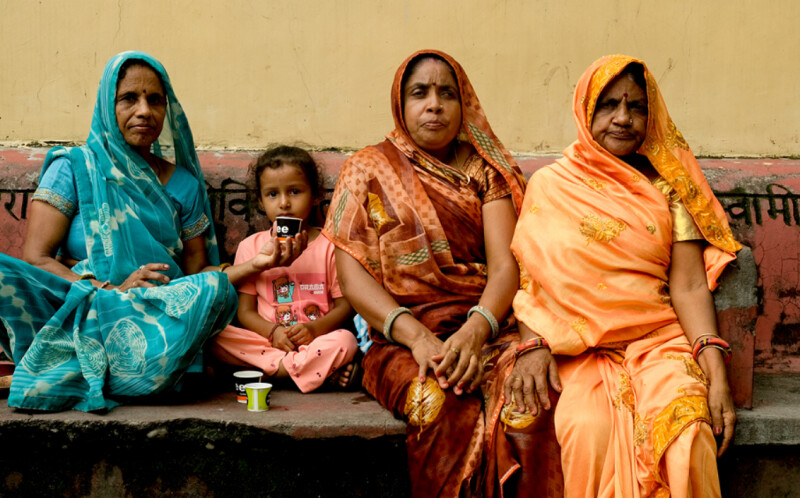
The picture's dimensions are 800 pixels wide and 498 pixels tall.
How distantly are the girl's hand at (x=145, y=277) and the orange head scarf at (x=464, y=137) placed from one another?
1.10 meters

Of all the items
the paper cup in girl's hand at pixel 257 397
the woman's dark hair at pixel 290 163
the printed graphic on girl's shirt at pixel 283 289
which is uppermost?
the woman's dark hair at pixel 290 163

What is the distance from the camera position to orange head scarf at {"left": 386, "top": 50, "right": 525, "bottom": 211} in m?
3.08

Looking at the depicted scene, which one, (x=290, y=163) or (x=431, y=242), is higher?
(x=290, y=163)

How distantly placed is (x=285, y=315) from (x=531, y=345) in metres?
1.18

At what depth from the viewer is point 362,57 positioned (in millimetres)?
4047

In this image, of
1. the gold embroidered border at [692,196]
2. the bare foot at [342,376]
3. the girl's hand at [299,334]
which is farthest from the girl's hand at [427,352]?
the gold embroidered border at [692,196]

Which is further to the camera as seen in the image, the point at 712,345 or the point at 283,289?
the point at 283,289

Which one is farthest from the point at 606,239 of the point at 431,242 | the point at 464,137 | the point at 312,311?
the point at 312,311

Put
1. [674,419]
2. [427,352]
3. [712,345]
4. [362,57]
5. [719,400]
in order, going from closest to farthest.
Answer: [674,419] < [719,400] < [712,345] < [427,352] < [362,57]

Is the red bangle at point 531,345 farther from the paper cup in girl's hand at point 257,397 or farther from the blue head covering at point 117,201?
the blue head covering at point 117,201

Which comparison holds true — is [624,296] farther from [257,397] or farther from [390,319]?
[257,397]

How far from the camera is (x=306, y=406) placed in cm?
291

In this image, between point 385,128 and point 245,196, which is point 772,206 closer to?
point 385,128

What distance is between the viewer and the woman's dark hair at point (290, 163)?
340 centimetres
